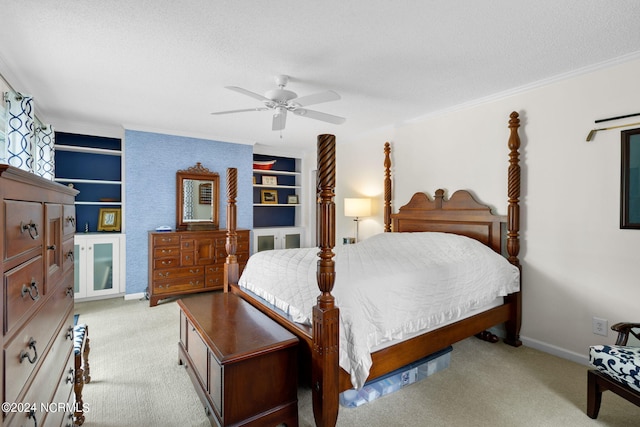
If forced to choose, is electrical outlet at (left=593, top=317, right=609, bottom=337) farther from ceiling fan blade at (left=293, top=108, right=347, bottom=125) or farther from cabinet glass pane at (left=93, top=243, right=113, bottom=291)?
cabinet glass pane at (left=93, top=243, right=113, bottom=291)

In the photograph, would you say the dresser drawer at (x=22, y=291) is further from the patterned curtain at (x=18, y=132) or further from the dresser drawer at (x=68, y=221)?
the patterned curtain at (x=18, y=132)

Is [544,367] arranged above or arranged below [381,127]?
below

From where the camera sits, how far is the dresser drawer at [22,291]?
2.51ft

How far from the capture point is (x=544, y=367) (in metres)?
2.59

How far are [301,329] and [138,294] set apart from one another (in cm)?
359

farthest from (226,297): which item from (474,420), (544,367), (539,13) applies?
(539,13)

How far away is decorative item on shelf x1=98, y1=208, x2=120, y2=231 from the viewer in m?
4.55

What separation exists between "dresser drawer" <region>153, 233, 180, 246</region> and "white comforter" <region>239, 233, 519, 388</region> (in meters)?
1.92

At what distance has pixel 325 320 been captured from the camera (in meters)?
1.71

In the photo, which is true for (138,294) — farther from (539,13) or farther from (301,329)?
(539,13)

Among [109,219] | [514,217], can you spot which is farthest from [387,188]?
[109,219]

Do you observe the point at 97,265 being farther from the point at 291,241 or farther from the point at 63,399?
the point at 63,399

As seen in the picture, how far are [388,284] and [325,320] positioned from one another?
0.58m

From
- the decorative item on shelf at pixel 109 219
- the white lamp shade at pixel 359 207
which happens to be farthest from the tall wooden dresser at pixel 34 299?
the decorative item on shelf at pixel 109 219
